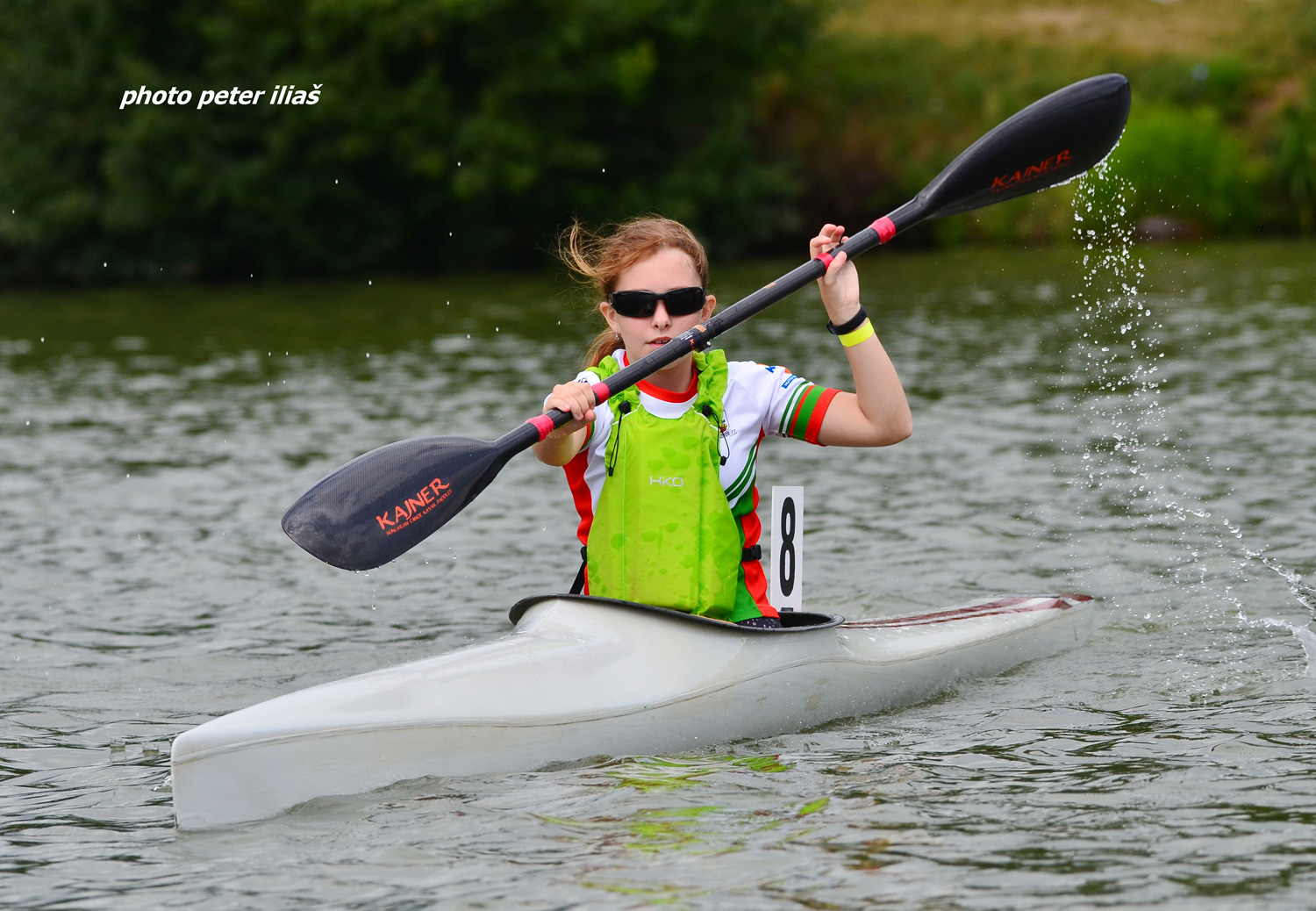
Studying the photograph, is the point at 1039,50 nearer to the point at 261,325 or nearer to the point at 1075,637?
the point at 261,325

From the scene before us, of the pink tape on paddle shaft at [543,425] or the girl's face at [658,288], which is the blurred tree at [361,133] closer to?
the girl's face at [658,288]

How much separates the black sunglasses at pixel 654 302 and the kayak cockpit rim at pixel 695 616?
825mm

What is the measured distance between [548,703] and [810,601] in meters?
2.41

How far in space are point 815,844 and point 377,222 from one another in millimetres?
23909

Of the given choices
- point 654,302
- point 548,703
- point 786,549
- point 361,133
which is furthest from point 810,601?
point 361,133

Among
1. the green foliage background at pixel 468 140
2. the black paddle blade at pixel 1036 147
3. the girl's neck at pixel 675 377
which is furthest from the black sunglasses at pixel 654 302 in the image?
the green foliage background at pixel 468 140

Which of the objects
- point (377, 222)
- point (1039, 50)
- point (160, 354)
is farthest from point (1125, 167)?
point (160, 354)

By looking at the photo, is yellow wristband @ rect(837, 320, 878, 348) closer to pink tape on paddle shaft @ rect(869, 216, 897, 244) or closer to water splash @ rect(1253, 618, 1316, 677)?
pink tape on paddle shaft @ rect(869, 216, 897, 244)

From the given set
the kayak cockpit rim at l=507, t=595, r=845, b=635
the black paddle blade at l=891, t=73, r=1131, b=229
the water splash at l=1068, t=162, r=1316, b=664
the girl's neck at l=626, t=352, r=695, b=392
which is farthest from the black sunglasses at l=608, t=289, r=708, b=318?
the water splash at l=1068, t=162, r=1316, b=664

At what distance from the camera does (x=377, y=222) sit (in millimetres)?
26438

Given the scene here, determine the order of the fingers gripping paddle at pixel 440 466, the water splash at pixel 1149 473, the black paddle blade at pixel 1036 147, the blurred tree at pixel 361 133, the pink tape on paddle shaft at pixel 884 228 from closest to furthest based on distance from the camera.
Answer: the fingers gripping paddle at pixel 440 466, the pink tape on paddle shaft at pixel 884 228, the black paddle blade at pixel 1036 147, the water splash at pixel 1149 473, the blurred tree at pixel 361 133

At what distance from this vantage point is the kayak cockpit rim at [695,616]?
438 cm

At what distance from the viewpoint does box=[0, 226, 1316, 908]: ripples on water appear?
11.4 feet

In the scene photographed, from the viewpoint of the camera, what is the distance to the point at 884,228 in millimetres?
4945
